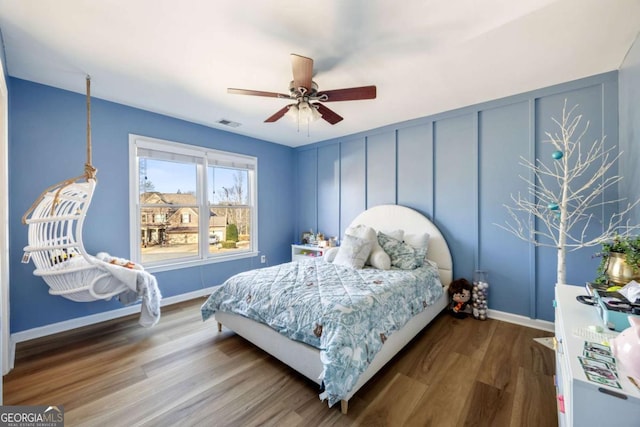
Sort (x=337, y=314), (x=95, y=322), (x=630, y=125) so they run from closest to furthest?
(x=337, y=314)
(x=630, y=125)
(x=95, y=322)

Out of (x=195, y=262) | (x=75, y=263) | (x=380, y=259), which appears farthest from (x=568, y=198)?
(x=75, y=263)

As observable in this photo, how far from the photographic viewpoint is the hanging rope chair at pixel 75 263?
2.23m

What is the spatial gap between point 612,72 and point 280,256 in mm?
5003

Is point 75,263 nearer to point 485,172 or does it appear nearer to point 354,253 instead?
point 354,253

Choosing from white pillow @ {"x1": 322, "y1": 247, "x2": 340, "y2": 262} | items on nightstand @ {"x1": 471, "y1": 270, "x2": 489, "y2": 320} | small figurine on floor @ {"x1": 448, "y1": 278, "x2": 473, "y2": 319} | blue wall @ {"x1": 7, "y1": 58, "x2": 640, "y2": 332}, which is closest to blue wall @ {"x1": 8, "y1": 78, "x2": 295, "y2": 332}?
blue wall @ {"x1": 7, "y1": 58, "x2": 640, "y2": 332}

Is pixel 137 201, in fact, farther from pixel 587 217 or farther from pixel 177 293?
pixel 587 217

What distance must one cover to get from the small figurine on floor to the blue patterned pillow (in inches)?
21.8

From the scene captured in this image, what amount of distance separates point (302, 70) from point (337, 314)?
5.98 ft

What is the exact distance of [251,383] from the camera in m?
1.94

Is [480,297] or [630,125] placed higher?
[630,125]

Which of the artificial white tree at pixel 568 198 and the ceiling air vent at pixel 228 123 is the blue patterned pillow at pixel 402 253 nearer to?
the artificial white tree at pixel 568 198

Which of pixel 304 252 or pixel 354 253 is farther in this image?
pixel 304 252

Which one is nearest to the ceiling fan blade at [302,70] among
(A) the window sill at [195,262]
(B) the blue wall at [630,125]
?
(B) the blue wall at [630,125]

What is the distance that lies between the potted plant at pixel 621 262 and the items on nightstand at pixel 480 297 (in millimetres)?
1369
